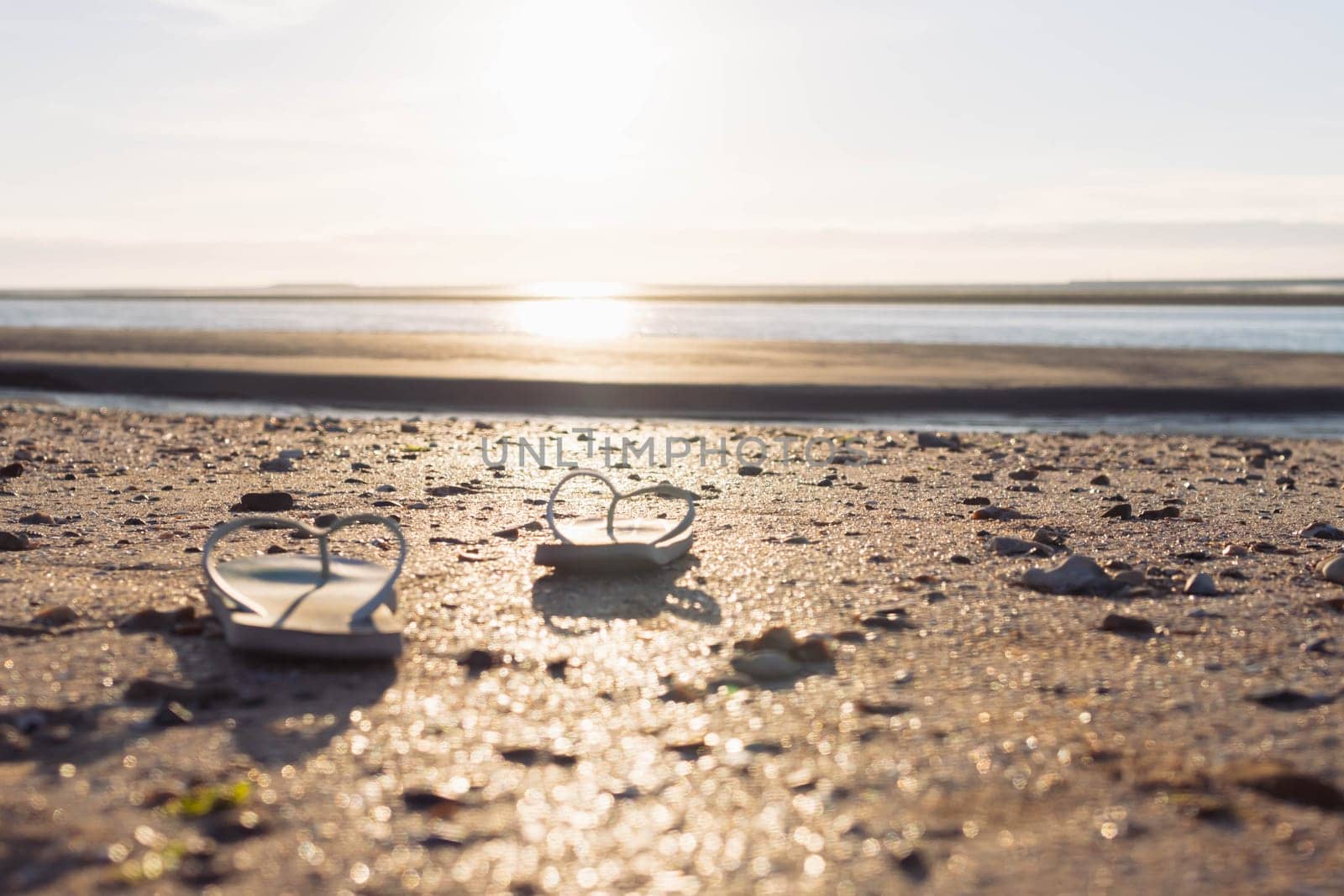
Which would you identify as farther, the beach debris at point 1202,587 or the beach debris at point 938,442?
the beach debris at point 938,442

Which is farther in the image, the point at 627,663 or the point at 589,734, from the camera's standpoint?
the point at 627,663

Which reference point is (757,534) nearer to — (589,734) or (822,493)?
(822,493)

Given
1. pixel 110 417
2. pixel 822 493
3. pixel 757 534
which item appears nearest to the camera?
pixel 757 534

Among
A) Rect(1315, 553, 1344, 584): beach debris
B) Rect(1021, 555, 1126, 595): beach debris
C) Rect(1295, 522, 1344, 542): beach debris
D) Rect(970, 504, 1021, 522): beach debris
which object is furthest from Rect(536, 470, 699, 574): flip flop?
Rect(1295, 522, 1344, 542): beach debris

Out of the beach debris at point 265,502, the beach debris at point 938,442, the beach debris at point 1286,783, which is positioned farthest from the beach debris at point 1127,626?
the beach debris at point 938,442

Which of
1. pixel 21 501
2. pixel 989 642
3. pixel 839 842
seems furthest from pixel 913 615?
pixel 21 501

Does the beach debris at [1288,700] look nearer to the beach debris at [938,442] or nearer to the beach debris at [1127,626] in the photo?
the beach debris at [1127,626]

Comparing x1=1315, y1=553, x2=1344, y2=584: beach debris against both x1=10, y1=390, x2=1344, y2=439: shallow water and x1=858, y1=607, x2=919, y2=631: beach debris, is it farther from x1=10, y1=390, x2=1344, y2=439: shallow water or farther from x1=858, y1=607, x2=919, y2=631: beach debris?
x1=10, y1=390, x2=1344, y2=439: shallow water
